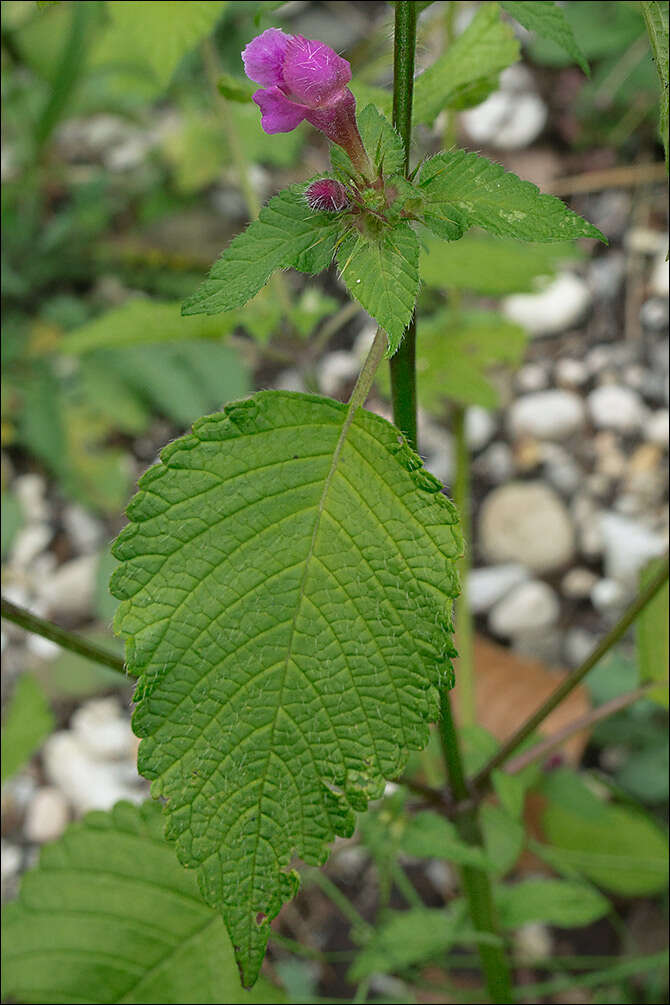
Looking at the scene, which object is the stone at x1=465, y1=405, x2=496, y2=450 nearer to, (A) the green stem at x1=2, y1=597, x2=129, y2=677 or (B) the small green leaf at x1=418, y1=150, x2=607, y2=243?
(A) the green stem at x1=2, y1=597, x2=129, y2=677

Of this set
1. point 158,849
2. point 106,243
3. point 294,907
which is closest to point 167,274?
point 106,243

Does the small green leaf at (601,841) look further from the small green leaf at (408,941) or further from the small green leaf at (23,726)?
the small green leaf at (23,726)

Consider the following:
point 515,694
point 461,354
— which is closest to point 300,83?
point 461,354

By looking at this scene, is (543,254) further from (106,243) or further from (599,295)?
(106,243)

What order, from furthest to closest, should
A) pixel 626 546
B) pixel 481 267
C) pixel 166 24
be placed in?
1. pixel 626 546
2. pixel 481 267
3. pixel 166 24

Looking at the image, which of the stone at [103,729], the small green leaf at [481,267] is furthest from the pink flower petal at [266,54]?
the stone at [103,729]

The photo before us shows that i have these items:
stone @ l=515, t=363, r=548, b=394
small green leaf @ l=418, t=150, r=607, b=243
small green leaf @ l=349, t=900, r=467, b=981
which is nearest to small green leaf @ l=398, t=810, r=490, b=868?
small green leaf @ l=349, t=900, r=467, b=981

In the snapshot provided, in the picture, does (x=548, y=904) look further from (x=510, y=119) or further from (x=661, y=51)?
(x=510, y=119)
